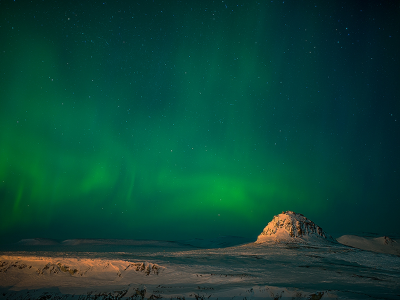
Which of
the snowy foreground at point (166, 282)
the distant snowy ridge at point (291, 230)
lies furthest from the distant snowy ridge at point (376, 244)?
the snowy foreground at point (166, 282)

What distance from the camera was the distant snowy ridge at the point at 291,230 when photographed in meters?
38.4

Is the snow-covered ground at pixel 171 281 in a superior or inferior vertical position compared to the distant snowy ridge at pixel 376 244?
superior

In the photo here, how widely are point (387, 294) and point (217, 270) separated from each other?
9.17 meters

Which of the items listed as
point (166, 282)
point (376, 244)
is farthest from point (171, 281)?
point (376, 244)

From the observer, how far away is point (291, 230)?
39438 mm

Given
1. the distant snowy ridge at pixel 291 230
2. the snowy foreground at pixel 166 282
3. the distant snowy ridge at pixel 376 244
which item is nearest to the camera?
the snowy foreground at pixel 166 282

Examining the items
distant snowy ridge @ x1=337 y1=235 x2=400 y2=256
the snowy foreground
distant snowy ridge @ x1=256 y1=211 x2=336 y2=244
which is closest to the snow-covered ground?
the snowy foreground

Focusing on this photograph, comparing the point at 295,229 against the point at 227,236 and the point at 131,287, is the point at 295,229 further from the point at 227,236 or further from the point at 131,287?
the point at 227,236

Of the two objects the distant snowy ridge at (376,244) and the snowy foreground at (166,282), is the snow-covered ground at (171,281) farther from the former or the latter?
the distant snowy ridge at (376,244)

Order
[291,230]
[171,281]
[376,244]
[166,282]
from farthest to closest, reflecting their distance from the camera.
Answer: [376,244]
[291,230]
[171,281]
[166,282]

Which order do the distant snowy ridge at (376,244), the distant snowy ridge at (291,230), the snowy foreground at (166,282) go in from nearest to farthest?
1. the snowy foreground at (166,282)
2. the distant snowy ridge at (291,230)
3. the distant snowy ridge at (376,244)

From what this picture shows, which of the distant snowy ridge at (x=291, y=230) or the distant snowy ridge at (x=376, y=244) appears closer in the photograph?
the distant snowy ridge at (x=291, y=230)

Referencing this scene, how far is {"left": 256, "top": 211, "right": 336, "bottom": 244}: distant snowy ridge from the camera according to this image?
38.4 metres

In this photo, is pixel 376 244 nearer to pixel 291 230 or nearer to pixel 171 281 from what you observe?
pixel 291 230
